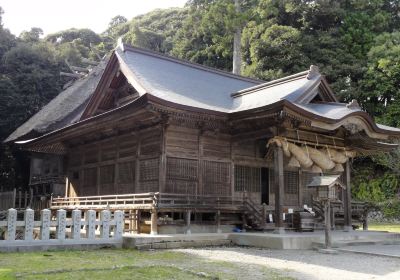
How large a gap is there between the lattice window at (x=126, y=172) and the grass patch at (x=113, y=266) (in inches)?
224

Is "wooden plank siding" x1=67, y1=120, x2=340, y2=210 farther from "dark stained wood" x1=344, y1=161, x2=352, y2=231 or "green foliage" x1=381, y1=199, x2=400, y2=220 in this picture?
"green foliage" x1=381, y1=199, x2=400, y2=220

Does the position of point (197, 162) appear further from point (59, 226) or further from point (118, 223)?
point (59, 226)

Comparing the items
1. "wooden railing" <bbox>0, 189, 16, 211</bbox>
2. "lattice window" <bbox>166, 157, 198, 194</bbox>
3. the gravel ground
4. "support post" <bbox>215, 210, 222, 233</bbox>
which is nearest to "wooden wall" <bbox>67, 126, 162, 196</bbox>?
"lattice window" <bbox>166, 157, 198, 194</bbox>

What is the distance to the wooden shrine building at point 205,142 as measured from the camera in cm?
1327

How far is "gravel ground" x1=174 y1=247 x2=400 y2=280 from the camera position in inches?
304

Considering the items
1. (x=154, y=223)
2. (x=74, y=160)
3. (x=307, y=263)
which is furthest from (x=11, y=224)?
(x=74, y=160)

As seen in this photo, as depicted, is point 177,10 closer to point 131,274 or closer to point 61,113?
point 61,113

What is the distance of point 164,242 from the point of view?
11.8 meters

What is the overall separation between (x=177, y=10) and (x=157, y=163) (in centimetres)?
6057

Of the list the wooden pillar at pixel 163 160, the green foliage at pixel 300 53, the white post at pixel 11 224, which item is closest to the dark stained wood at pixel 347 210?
the wooden pillar at pixel 163 160

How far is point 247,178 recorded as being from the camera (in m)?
16.2

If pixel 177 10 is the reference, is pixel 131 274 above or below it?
below

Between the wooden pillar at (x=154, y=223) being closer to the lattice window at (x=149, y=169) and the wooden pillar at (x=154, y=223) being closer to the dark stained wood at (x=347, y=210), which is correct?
the lattice window at (x=149, y=169)

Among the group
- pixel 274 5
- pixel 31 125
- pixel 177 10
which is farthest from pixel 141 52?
pixel 177 10
